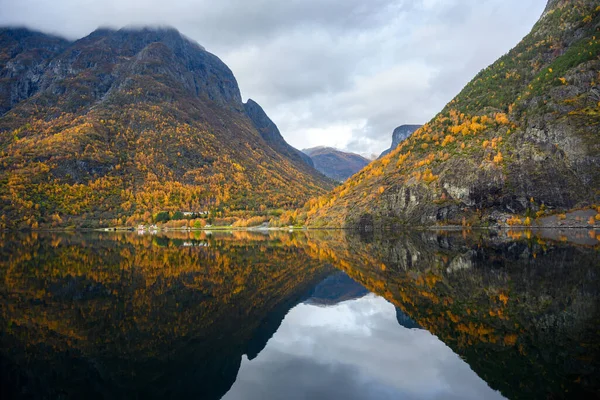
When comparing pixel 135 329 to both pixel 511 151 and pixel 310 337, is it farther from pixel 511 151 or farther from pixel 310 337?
pixel 511 151

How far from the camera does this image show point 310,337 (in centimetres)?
1494

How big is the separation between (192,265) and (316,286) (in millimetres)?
16184

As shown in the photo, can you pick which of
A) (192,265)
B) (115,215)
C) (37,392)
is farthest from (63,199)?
(37,392)

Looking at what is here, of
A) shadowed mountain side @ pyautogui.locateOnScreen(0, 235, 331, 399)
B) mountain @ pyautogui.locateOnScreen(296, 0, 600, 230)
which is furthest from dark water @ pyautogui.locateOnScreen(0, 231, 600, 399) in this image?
mountain @ pyautogui.locateOnScreen(296, 0, 600, 230)

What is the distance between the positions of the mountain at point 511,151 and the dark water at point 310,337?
8324 centimetres

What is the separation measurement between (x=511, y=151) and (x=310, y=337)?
11023 cm

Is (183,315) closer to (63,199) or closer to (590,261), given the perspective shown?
(590,261)

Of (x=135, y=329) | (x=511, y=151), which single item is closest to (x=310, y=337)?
(x=135, y=329)

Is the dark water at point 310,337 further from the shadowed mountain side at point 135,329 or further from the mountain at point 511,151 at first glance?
the mountain at point 511,151

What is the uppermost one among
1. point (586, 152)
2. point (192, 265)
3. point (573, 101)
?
point (573, 101)

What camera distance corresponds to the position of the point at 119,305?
1861cm

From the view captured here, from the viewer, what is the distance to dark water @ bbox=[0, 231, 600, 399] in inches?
385

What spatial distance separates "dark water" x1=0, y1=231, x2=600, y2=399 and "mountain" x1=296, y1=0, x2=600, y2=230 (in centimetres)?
8324

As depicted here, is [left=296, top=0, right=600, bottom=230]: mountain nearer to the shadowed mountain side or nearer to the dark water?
the dark water
